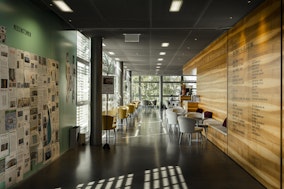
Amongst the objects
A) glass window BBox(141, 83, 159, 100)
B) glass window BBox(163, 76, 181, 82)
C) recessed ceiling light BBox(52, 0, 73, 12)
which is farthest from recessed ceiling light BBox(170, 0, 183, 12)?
glass window BBox(141, 83, 159, 100)

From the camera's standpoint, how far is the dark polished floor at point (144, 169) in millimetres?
4676

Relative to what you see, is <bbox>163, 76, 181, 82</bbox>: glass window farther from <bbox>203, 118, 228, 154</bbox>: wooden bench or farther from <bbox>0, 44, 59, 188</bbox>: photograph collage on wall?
<bbox>0, 44, 59, 188</bbox>: photograph collage on wall

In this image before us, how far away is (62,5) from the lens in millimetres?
5422

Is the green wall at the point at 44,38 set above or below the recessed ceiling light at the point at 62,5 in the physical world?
below

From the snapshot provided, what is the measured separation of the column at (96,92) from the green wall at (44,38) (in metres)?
0.65

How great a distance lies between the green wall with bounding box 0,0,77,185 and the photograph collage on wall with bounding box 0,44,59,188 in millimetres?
199

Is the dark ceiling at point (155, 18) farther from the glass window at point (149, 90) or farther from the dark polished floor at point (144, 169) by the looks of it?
the glass window at point (149, 90)

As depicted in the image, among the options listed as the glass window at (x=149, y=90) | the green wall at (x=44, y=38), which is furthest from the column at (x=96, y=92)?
the glass window at (x=149, y=90)

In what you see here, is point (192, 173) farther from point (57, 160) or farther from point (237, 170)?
point (57, 160)

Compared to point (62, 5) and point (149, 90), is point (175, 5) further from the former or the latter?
point (149, 90)

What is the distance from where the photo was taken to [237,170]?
559 centimetres

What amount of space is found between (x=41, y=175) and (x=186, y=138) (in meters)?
5.35

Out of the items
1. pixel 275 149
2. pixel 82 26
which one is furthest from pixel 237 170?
pixel 82 26

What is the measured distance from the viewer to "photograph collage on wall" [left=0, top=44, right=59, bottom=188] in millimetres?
4254
